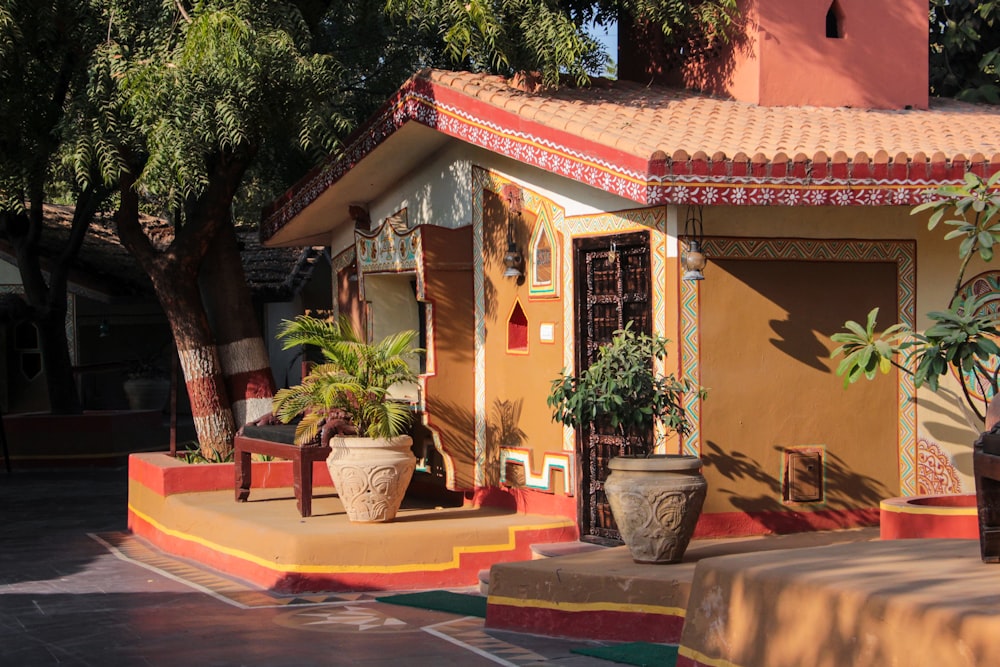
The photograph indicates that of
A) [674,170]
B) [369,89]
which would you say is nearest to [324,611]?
[674,170]

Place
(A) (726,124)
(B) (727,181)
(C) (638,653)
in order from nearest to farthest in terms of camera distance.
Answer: (C) (638,653), (B) (727,181), (A) (726,124)

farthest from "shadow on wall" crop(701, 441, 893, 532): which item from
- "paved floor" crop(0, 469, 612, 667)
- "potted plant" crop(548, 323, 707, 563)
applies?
"paved floor" crop(0, 469, 612, 667)

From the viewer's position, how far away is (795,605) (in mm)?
6051

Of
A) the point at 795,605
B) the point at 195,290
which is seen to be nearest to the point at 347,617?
the point at 795,605

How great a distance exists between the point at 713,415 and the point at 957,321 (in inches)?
139

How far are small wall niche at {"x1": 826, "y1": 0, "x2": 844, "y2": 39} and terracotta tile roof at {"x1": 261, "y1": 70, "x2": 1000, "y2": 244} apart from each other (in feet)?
3.03

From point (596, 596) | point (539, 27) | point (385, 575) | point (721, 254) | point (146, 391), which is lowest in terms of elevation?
point (385, 575)

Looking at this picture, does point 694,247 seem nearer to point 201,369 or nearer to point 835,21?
point 835,21

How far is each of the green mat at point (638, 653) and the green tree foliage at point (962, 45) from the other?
11.9 metres

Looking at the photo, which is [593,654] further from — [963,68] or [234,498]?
[963,68]

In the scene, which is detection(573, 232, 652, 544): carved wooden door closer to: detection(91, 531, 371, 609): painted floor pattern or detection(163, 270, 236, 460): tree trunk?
detection(91, 531, 371, 609): painted floor pattern

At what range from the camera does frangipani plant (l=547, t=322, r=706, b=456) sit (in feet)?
30.0

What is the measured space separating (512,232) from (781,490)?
333cm

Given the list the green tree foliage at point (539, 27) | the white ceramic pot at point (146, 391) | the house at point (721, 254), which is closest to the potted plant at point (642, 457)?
the house at point (721, 254)
